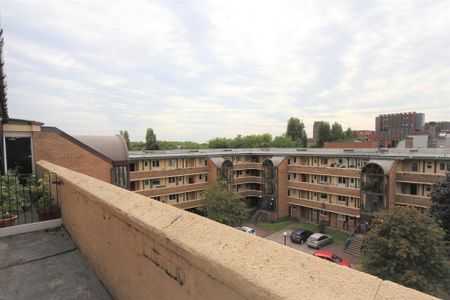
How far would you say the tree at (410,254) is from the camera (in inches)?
557

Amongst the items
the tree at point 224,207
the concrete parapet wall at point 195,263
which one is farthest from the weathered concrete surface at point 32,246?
the tree at point 224,207

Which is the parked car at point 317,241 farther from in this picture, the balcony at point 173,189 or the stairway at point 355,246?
the balcony at point 173,189

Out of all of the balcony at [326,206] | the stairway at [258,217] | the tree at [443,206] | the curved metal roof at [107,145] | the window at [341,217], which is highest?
the curved metal roof at [107,145]

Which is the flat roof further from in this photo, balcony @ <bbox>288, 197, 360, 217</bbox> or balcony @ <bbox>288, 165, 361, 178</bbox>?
balcony @ <bbox>288, 197, 360, 217</bbox>

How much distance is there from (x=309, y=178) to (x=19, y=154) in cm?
2934

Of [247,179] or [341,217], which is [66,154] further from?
[247,179]

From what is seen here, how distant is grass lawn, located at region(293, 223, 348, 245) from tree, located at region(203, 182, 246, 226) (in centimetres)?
758

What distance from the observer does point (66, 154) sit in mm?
11125

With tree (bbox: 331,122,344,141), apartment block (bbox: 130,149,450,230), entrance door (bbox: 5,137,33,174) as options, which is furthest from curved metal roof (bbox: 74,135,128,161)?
tree (bbox: 331,122,344,141)

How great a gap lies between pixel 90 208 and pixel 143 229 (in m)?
1.93

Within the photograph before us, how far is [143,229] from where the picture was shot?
2.37 m

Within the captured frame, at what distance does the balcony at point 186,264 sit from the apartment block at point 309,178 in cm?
2589

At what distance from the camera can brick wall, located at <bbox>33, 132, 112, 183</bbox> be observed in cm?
1030

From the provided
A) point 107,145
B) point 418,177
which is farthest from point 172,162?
point 418,177
